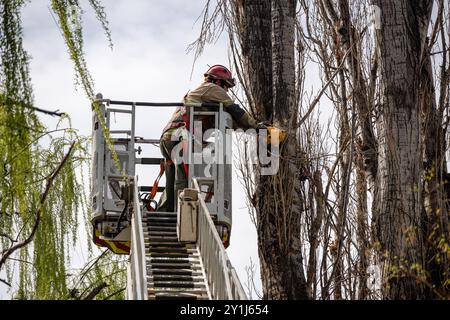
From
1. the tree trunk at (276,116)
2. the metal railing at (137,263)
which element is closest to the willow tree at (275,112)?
the tree trunk at (276,116)

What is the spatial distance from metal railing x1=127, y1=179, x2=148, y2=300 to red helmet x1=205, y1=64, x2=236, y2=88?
2065 mm

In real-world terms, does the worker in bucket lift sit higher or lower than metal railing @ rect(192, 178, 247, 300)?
higher

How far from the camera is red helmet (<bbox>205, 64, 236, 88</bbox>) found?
17094 millimetres

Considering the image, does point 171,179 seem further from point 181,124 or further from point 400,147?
point 400,147

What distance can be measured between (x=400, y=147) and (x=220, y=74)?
2546 millimetres

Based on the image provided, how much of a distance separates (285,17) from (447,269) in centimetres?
469

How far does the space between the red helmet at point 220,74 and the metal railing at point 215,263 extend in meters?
1.81

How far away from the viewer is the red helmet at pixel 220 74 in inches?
673

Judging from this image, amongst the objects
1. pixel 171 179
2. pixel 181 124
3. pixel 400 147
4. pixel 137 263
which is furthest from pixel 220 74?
pixel 137 263

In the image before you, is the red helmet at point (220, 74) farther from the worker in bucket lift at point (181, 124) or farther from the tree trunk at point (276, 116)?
the tree trunk at point (276, 116)

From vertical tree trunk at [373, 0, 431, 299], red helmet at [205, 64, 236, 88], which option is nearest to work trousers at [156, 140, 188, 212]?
red helmet at [205, 64, 236, 88]

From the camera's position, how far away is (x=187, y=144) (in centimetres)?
1636

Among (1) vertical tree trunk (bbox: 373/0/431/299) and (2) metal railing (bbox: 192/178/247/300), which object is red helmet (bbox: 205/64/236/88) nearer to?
(2) metal railing (bbox: 192/178/247/300)

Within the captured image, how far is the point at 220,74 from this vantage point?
17094 mm
